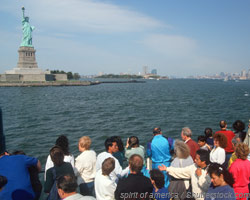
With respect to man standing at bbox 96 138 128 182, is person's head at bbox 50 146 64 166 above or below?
above

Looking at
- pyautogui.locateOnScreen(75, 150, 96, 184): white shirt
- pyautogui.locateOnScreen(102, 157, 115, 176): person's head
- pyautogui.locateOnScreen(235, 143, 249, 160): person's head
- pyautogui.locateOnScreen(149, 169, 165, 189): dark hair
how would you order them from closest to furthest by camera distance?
pyautogui.locateOnScreen(149, 169, 165, 189): dark hair, pyautogui.locateOnScreen(102, 157, 115, 176): person's head, pyautogui.locateOnScreen(235, 143, 249, 160): person's head, pyautogui.locateOnScreen(75, 150, 96, 184): white shirt

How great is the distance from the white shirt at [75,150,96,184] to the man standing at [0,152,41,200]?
100 cm

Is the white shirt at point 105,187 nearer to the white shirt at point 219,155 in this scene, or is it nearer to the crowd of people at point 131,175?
the crowd of people at point 131,175

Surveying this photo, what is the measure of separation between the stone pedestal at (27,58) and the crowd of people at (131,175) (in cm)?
7131

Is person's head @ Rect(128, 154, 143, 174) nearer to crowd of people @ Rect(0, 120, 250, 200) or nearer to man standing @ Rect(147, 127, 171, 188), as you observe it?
crowd of people @ Rect(0, 120, 250, 200)

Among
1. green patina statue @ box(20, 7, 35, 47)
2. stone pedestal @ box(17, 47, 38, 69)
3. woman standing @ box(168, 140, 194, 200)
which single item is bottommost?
woman standing @ box(168, 140, 194, 200)

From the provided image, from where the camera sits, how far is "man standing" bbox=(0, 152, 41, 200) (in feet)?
9.57

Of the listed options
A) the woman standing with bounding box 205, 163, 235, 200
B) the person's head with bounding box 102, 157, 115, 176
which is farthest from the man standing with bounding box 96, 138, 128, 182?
the woman standing with bounding box 205, 163, 235, 200

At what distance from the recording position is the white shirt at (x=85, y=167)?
3.98 meters

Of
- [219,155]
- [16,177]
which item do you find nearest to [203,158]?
[219,155]

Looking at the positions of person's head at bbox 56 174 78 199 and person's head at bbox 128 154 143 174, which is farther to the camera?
person's head at bbox 128 154 143 174

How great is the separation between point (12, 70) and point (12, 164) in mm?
75793

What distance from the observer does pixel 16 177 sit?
9.75ft

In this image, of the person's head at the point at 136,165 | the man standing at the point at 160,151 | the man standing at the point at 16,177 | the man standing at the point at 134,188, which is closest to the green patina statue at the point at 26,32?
the man standing at the point at 160,151
